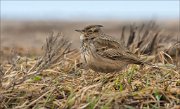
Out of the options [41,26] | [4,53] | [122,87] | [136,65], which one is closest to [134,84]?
[122,87]

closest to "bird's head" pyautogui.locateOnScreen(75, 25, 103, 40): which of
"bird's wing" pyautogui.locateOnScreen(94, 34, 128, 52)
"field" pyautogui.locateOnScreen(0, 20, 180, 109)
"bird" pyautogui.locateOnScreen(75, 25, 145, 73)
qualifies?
"bird" pyautogui.locateOnScreen(75, 25, 145, 73)

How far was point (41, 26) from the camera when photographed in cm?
2905

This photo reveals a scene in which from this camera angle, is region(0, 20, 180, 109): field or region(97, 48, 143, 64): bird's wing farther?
region(97, 48, 143, 64): bird's wing

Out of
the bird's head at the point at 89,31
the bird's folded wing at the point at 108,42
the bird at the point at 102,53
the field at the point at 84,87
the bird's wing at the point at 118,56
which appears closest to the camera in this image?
the field at the point at 84,87

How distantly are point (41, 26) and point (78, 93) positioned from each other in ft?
68.8

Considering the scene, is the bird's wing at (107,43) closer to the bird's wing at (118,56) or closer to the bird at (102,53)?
the bird at (102,53)

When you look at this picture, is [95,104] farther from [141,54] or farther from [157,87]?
[141,54]

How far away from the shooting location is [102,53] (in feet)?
31.2

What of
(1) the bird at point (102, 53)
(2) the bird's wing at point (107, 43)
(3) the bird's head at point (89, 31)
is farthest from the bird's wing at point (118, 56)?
(3) the bird's head at point (89, 31)

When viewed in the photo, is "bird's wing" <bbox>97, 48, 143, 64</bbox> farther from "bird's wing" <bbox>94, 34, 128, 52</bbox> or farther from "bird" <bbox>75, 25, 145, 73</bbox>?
"bird's wing" <bbox>94, 34, 128, 52</bbox>

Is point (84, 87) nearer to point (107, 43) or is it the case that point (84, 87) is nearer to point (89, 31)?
point (107, 43)

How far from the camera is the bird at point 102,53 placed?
9.38 meters

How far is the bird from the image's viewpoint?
938 cm

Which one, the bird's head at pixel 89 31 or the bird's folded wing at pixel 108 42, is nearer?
the bird's folded wing at pixel 108 42
